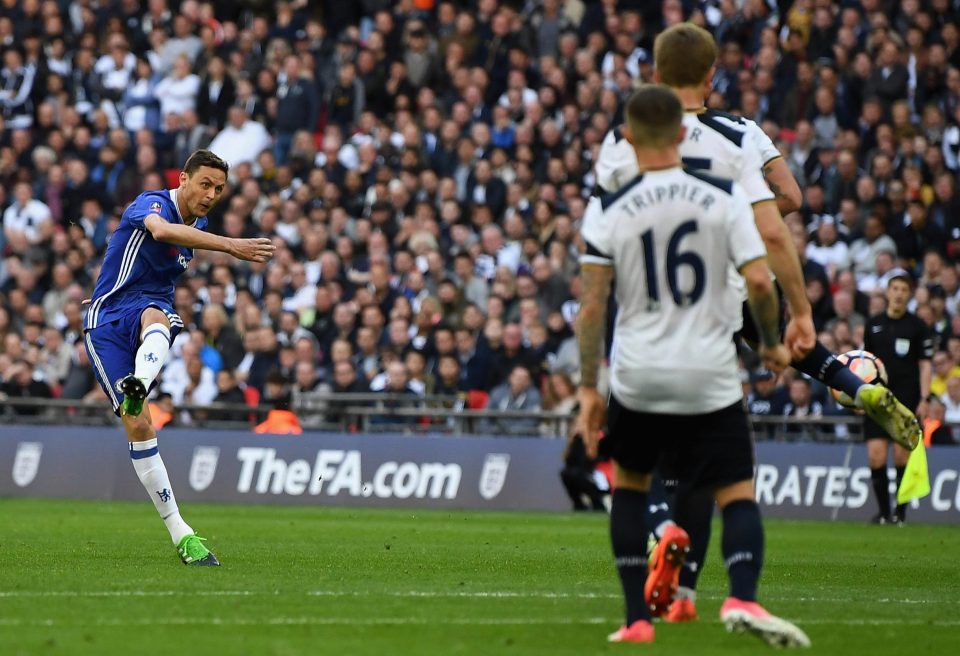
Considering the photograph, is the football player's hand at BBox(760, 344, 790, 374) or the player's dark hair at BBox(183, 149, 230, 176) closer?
the football player's hand at BBox(760, 344, 790, 374)

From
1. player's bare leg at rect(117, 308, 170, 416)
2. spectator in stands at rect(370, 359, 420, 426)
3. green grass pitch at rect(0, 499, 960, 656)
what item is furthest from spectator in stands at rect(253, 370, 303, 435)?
player's bare leg at rect(117, 308, 170, 416)

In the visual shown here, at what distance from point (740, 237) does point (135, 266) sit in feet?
17.0

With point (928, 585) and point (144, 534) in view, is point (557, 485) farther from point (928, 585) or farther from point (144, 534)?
point (928, 585)

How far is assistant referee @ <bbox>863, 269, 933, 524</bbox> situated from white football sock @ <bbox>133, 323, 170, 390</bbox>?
921 centimetres

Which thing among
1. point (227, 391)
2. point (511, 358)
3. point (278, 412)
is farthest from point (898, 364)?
point (227, 391)

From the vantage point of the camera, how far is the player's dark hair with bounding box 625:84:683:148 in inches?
279

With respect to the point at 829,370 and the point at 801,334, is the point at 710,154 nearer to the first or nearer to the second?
the point at 801,334

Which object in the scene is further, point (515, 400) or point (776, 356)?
point (515, 400)

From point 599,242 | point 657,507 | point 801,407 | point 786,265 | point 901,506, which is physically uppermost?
point 599,242

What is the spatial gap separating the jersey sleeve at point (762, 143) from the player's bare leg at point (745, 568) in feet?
5.93

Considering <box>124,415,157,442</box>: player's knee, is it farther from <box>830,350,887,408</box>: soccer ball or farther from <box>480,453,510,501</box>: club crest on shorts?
<box>480,453,510,501</box>: club crest on shorts

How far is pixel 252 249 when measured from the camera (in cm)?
1045

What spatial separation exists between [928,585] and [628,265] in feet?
14.1

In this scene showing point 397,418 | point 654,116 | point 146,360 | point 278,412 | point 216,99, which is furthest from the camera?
point 216,99
